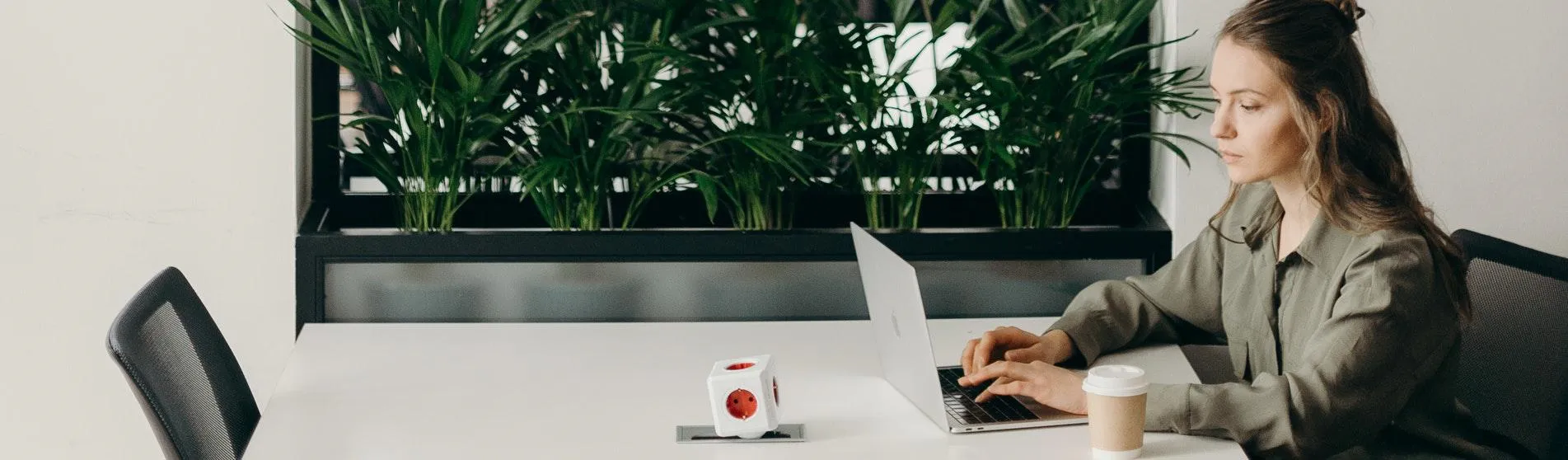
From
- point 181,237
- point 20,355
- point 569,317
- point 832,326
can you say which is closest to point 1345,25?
point 832,326

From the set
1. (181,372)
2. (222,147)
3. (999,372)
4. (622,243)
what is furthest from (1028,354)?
(222,147)

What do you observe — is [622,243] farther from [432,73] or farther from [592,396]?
[592,396]

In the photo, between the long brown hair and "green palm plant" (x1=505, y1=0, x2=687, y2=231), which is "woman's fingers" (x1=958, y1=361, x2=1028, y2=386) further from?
"green palm plant" (x1=505, y1=0, x2=687, y2=231)

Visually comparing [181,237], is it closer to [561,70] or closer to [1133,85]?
[561,70]

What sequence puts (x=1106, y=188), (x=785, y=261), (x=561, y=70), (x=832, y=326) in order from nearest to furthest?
1. (x=832, y=326)
2. (x=561, y=70)
3. (x=785, y=261)
4. (x=1106, y=188)

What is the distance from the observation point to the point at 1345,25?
1708 mm

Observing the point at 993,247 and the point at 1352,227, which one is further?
the point at 993,247

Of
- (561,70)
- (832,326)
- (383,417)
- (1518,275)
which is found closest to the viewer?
(383,417)

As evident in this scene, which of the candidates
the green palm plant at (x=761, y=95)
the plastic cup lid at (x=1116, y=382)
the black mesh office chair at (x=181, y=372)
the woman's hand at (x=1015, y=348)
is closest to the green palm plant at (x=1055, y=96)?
the green palm plant at (x=761, y=95)

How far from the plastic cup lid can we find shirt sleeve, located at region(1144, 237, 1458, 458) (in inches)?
4.9

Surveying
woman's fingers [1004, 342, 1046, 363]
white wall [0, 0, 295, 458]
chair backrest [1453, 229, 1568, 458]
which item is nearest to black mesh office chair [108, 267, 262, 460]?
white wall [0, 0, 295, 458]

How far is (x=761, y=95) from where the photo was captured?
2459 mm

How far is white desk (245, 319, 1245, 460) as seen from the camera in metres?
1.50

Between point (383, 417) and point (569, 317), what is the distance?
1.06 metres
